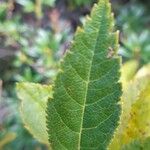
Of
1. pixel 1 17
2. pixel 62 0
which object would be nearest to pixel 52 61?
pixel 1 17

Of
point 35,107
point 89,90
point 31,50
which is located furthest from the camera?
point 31,50

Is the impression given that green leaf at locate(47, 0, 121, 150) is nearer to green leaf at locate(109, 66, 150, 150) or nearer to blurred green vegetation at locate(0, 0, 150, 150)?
green leaf at locate(109, 66, 150, 150)

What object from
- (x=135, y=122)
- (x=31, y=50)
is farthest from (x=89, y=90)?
(x=31, y=50)

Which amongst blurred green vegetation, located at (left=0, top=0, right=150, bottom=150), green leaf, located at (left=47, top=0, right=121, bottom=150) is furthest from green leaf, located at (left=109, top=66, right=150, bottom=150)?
blurred green vegetation, located at (left=0, top=0, right=150, bottom=150)

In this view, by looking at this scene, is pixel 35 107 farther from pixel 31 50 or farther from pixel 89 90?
pixel 31 50

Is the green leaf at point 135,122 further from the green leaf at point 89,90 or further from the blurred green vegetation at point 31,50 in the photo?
the blurred green vegetation at point 31,50

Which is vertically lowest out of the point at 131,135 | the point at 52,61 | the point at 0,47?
the point at 0,47

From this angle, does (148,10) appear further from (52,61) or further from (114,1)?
(52,61)
